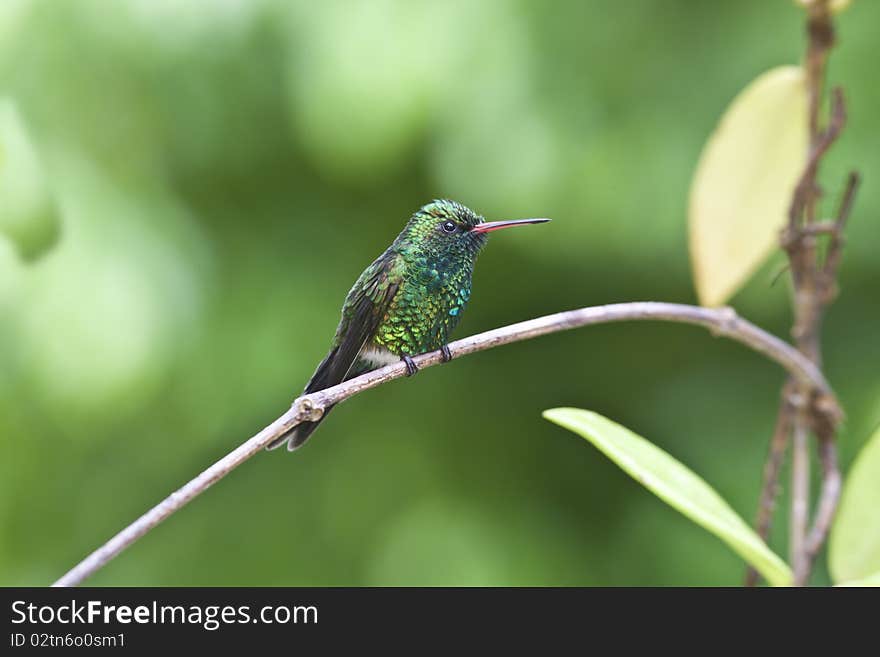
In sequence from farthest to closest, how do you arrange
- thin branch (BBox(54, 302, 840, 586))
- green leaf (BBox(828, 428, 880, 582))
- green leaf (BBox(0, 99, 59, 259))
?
green leaf (BBox(0, 99, 59, 259)) → green leaf (BBox(828, 428, 880, 582)) → thin branch (BBox(54, 302, 840, 586))

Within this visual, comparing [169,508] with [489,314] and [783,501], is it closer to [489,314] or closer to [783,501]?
[489,314]

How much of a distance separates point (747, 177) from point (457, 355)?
34cm

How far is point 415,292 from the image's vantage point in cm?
57

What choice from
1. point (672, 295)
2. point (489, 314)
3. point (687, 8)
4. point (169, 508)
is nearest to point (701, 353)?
point (672, 295)

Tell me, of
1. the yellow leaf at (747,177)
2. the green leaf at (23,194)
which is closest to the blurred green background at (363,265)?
the green leaf at (23,194)

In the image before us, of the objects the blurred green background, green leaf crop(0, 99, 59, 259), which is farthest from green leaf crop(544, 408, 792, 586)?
green leaf crop(0, 99, 59, 259)

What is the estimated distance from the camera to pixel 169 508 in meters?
0.38

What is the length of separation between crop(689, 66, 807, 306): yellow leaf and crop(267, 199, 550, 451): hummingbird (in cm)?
20

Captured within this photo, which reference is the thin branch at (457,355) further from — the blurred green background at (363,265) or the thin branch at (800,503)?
the blurred green background at (363,265)

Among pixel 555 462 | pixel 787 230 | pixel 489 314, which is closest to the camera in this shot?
pixel 787 230

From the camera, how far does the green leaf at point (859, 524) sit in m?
0.60

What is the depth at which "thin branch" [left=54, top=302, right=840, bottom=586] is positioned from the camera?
0.38 m

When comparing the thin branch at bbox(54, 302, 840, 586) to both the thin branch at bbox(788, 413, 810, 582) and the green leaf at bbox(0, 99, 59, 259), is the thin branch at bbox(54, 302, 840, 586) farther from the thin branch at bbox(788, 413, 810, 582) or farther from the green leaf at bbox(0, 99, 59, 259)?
the green leaf at bbox(0, 99, 59, 259)
